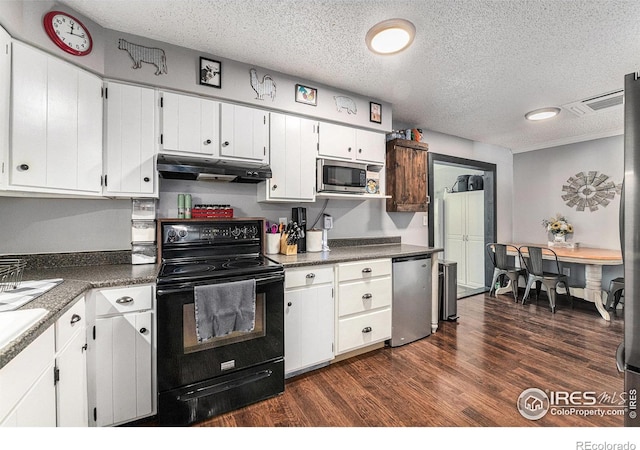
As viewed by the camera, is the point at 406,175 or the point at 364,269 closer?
the point at 364,269

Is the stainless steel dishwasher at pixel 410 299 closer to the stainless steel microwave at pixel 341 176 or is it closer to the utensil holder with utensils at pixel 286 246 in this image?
the stainless steel microwave at pixel 341 176

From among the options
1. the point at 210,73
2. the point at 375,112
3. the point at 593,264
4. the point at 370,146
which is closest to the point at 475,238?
the point at 593,264

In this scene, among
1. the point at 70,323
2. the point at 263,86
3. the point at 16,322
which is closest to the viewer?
the point at 16,322

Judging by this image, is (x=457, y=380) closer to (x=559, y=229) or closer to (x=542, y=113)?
(x=542, y=113)

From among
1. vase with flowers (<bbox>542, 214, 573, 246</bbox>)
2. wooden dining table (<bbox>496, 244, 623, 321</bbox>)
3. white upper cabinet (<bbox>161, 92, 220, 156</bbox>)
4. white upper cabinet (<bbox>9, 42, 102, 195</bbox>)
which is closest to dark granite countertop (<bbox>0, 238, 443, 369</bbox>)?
white upper cabinet (<bbox>9, 42, 102, 195</bbox>)

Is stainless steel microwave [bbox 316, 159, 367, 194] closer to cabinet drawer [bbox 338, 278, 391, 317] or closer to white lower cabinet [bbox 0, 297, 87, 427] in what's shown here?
cabinet drawer [bbox 338, 278, 391, 317]

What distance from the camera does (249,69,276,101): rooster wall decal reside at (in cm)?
238

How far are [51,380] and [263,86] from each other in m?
2.30

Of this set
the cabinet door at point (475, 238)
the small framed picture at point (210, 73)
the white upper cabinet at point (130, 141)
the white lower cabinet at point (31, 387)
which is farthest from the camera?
the cabinet door at point (475, 238)

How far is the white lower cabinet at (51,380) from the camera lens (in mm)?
942

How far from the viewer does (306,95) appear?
2.62 m

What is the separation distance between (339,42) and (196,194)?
164cm

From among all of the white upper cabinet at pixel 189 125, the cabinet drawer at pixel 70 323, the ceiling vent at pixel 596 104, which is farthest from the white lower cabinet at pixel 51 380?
the ceiling vent at pixel 596 104

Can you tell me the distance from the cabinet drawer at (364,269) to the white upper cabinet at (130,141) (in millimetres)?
1584
